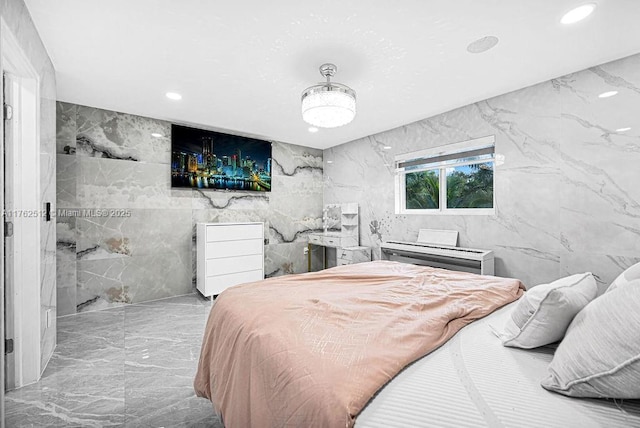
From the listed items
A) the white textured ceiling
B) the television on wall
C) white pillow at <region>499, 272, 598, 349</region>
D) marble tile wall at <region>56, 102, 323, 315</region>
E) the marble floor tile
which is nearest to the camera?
white pillow at <region>499, 272, 598, 349</region>

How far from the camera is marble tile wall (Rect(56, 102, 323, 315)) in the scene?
327cm

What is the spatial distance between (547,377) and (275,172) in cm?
444

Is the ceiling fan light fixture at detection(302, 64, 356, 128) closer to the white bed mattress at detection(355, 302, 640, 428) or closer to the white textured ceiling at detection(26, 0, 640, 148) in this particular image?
the white textured ceiling at detection(26, 0, 640, 148)

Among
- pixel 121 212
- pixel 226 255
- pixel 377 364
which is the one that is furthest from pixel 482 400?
pixel 121 212

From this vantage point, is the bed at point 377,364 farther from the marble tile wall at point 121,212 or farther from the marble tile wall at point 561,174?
the marble tile wall at point 121,212

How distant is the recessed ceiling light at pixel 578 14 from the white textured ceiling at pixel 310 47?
0.14ft

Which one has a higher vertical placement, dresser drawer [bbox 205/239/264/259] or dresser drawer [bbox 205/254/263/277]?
dresser drawer [bbox 205/239/264/259]

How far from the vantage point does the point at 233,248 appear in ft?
12.9

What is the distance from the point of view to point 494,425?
715 millimetres

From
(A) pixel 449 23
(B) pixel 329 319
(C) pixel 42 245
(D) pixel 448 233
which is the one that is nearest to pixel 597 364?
(B) pixel 329 319

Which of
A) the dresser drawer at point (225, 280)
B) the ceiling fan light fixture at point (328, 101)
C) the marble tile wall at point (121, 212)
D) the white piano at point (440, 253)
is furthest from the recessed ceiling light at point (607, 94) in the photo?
the marble tile wall at point (121, 212)

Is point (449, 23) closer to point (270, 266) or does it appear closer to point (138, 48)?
point (138, 48)

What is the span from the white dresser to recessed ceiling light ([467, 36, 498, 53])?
3193 mm

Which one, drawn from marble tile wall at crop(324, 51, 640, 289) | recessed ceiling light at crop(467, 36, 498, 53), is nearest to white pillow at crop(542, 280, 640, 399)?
recessed ceiling light at crop(467, 36, 498, 53)
